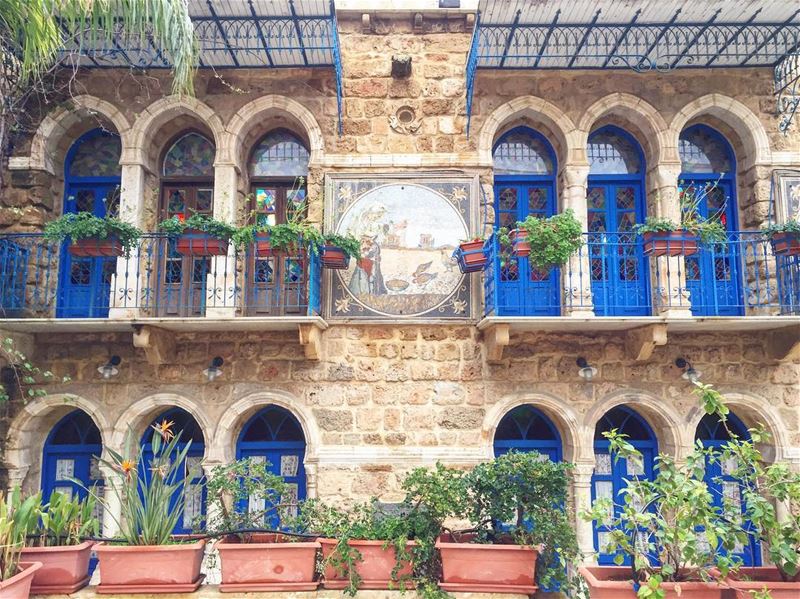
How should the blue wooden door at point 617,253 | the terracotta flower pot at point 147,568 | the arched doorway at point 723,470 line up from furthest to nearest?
the blue wooden door at point 617,253 → the arched doorway at point 723,470 → the terracotta flower pot at point 147,568

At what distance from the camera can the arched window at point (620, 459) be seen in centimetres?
715

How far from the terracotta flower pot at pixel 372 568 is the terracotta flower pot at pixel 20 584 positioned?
2269mm

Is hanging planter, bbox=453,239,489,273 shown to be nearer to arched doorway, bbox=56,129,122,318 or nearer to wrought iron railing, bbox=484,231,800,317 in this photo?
wrought iron railing, bbox=484,231,800,317

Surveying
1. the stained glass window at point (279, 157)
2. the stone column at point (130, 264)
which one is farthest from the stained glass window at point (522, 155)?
the stone column at point (130, 264)

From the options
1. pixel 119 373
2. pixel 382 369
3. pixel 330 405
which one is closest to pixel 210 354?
pixel 119 373

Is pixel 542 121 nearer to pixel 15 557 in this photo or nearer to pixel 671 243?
pixel 671 243

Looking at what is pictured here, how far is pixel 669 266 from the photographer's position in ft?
22.5

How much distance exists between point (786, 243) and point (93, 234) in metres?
7.58

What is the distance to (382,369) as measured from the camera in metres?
6.90

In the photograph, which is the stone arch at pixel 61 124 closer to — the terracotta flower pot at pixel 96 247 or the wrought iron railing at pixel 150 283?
the wrought iron railing at pixel 150 283

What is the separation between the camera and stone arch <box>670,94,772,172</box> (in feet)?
23.6

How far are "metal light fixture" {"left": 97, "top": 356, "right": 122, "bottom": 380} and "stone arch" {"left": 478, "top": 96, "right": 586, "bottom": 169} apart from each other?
510 centimetres

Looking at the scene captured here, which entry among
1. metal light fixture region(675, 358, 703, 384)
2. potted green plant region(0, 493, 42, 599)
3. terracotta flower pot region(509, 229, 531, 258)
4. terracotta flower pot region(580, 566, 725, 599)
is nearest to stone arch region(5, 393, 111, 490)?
potted green plant region(0, 493, 42, 599)

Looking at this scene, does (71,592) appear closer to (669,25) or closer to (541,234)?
(541,234)
